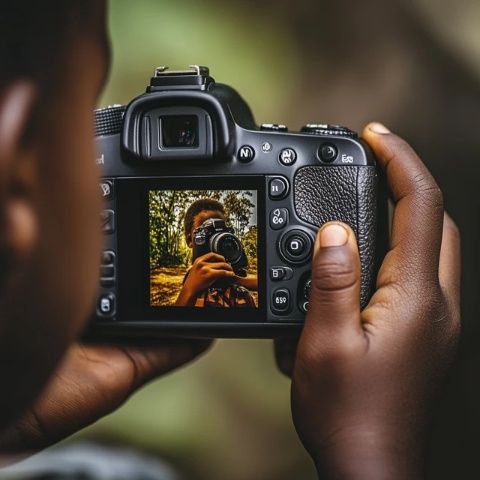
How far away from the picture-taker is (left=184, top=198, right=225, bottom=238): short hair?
2.30 ft

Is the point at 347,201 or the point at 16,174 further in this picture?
the point at 347,201

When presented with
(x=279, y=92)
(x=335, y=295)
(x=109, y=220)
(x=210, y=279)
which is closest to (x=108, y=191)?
(x=109, y=220)

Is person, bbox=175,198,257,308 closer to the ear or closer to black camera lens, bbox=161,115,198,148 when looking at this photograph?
black camera lens, bbox=161,115,198,148

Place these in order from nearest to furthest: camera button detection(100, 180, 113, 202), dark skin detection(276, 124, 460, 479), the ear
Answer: the ear < dark skin detection(276, 124, 460, 479) < camera button detection(100, 180, 113, 202)

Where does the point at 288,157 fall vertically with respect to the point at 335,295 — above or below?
above

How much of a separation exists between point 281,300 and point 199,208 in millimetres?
113

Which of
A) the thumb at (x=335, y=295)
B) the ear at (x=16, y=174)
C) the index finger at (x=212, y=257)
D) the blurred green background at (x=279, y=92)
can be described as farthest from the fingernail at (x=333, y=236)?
the blurred green background at (x=279, y=92)

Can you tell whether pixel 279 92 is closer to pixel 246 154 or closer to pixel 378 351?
pixel 246 154

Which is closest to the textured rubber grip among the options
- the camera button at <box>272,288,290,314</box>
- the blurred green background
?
the camera button at <box>272,288,290,314</box>

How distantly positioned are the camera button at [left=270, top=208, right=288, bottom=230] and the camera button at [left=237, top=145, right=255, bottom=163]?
5 centimetres

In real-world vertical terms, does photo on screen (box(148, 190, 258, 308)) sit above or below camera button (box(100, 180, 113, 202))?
below

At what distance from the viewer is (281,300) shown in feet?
2.32

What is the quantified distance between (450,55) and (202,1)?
0.41m

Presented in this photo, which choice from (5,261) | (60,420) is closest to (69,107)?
(5,261)
